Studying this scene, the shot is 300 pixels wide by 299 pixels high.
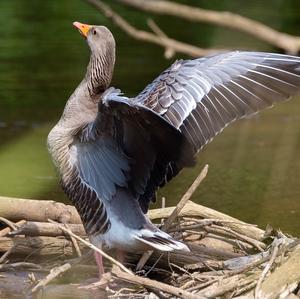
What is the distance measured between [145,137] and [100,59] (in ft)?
3.69

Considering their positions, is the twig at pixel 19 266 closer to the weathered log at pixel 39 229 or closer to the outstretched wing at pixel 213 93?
the weathered log at pixel 39 229

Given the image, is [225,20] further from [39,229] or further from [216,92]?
[39,229]

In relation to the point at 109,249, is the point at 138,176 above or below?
above

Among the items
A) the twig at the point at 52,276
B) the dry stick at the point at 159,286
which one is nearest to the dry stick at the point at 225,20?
the dry stick at the point at 159,286

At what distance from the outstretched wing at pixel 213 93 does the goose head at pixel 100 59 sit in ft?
1.74

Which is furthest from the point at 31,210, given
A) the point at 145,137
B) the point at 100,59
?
the point at 145,137

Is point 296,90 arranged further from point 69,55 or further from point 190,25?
point 190,25

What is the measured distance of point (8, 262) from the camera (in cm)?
663

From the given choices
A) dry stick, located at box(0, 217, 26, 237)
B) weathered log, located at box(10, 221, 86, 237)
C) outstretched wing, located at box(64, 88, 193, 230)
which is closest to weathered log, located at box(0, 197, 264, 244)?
dry stick, located at box(0, 217, 26, 237)

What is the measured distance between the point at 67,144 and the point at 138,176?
460mm

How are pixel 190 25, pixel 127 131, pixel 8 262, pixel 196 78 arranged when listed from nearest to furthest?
pixel 127 131, pixel 196 78, pixel 8 262, pixel 190 25

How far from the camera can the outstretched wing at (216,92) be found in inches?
236

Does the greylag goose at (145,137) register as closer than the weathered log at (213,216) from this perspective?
Yes

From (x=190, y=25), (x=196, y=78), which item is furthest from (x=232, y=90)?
(x=190, y=25)
